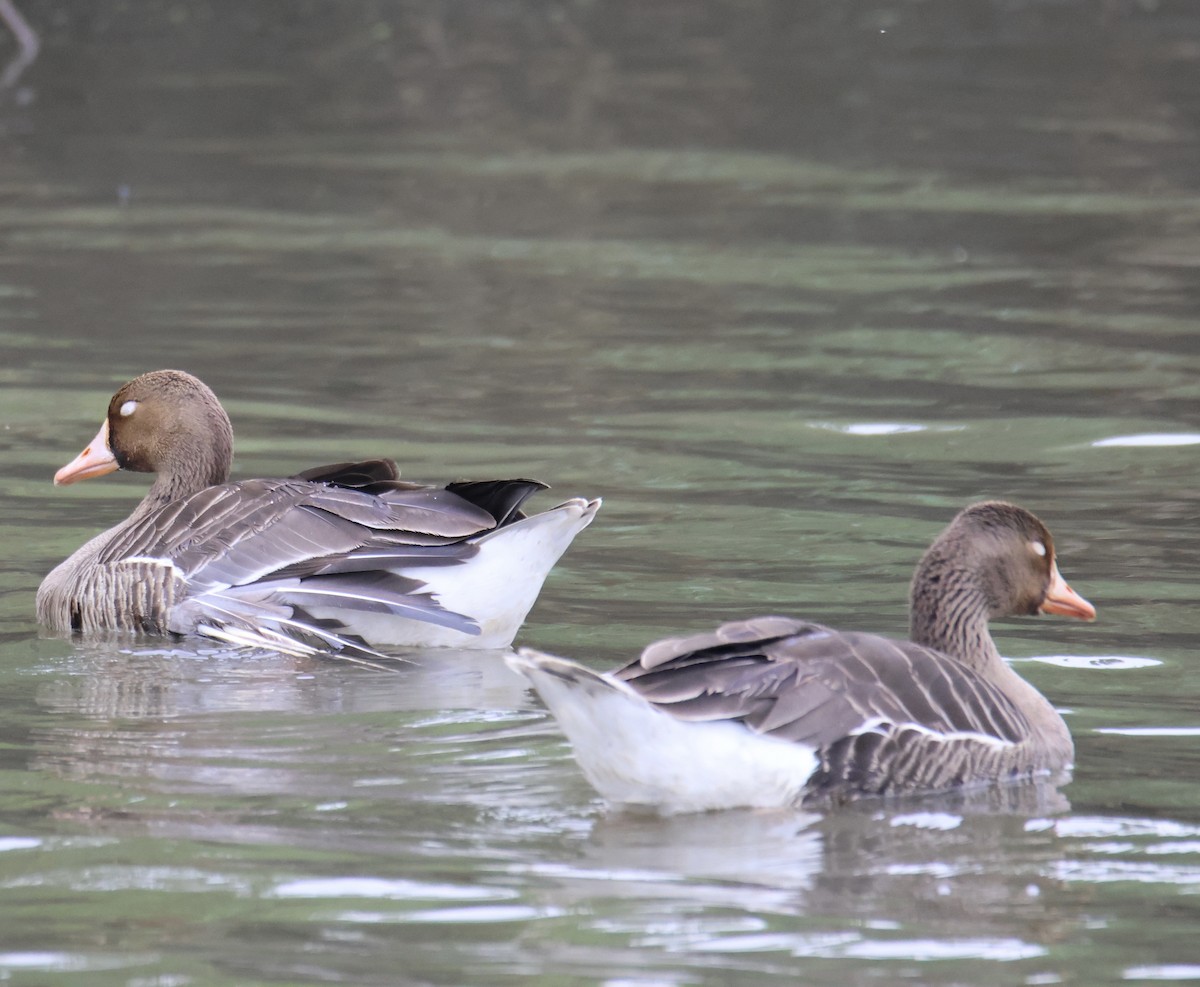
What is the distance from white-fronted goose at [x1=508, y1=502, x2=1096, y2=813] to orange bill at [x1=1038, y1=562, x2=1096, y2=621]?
1.83 feet

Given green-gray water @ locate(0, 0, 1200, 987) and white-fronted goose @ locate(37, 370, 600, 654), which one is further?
white-fronted goose @ locate(37, 370, 600, 654)

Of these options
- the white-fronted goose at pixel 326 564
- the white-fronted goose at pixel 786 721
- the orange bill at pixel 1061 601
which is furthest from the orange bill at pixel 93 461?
the orange bill at pixel 1061 601

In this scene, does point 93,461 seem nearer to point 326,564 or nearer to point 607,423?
point 326,564

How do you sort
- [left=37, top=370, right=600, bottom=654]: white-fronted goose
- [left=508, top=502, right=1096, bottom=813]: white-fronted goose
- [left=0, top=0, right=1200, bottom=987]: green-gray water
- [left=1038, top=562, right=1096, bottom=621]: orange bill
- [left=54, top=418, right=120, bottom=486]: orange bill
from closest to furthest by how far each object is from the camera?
[left=0, top=0, right=1200, bottom=987]: green-gray water → [left=508, top=502, right=1096, bottom=813]: white-fronted goose → [left=1038, top=562, right=1096, bottom=621]: orange bill → [left=37, top=370, right=600, bottom=654]: white-fronted goose → [left=54, top=418, right=120, bottom=486]: orange bill

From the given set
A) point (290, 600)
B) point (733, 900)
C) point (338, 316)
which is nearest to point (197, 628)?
point (290, 600)

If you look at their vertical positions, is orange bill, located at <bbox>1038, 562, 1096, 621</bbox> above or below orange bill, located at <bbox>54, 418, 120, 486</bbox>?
below

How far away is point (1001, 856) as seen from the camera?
6.30 metres

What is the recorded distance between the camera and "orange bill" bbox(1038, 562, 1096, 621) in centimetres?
768

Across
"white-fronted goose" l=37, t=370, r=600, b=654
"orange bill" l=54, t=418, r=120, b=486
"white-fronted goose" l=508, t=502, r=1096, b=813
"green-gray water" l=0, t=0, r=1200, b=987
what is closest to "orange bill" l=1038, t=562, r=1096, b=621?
"green-gray water" l=0, t=0, r=1200, b=987

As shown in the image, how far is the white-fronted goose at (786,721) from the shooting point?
20.9 ft

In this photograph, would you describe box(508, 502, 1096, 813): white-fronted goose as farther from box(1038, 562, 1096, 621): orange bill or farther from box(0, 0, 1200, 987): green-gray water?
box(1038, 562, 1096, 621): orange bill

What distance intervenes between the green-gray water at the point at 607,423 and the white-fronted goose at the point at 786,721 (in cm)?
13

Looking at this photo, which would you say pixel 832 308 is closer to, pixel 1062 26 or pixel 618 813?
pixel 618 813

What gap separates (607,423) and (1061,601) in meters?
5.27
